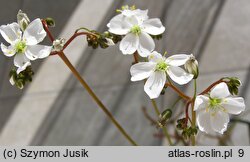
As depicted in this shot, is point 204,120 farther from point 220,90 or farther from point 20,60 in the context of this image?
point 20,60

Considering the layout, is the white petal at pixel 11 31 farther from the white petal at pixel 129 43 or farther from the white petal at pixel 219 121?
the white petal at pixel 219 121

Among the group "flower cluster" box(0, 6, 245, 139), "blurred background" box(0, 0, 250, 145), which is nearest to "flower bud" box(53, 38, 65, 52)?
"flower cluster" box(0, 6, 245, 139)

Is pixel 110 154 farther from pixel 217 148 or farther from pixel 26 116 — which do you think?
pixel 26 116

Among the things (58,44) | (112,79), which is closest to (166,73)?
(58,44)

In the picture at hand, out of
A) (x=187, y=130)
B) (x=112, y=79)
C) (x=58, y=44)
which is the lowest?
(x=112, y=79)

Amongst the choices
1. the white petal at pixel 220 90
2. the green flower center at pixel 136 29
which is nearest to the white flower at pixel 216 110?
the white petal at pixel 220 90
